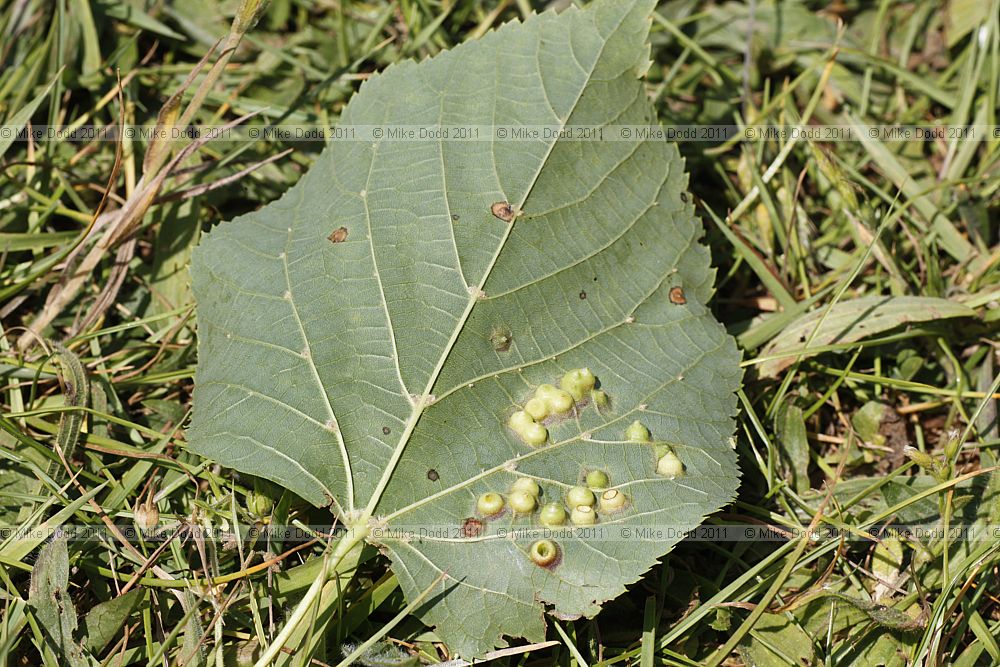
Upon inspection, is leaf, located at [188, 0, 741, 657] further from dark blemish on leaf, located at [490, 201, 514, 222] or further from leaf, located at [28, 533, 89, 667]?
leaf, located at [28, 533, 89, 667]

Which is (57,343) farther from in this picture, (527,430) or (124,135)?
(527,430)

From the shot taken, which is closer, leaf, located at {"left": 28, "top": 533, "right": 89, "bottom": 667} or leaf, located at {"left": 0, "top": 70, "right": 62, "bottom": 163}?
leaf, located at {"left": 28, "top": 533, "right": 89, "bottom": 667}

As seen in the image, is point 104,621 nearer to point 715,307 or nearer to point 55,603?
point 55,603

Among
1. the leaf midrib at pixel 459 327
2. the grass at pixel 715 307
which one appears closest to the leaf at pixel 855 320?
the grass at pixel 715 307

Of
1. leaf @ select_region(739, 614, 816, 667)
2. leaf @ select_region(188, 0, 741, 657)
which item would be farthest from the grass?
leaf @ select_region(188, 0, 741, 657)

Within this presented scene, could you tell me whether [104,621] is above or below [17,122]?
below

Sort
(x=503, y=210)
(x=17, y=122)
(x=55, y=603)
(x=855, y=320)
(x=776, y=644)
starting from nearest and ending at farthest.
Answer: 1. (x=55, y=603)
2. (x=776, y=644)
3. (x=503, y=210)
4. (x=855, y=320)
5. (x=17, y=122)

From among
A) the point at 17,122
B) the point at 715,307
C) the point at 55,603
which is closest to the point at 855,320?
the point at 715,307

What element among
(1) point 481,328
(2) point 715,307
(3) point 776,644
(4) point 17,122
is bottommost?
(3) point 776,644

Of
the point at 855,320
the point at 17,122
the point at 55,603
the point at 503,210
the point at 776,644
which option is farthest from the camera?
the point at 17,122
